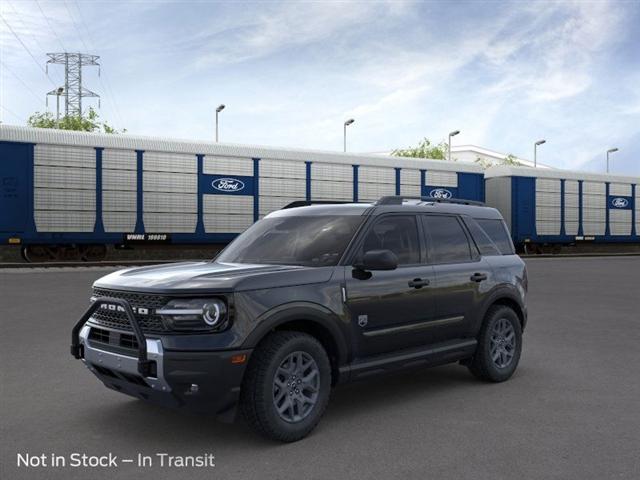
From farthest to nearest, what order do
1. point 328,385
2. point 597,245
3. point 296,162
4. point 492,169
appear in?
1. point 597,245
2. point 492,169
3. point 296,162
4. point 328,385

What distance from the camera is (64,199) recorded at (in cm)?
2234

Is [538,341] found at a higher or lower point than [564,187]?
lower

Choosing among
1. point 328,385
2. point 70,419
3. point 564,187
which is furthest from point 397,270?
point 564,187

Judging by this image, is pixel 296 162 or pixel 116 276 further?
pixel 296 162

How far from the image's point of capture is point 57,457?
425 centimetres

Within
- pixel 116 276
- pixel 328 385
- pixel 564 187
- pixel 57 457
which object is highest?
pixel 564 187

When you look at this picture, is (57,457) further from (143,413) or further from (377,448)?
(377,448)

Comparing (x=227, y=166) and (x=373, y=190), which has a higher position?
(x=227, y=166)

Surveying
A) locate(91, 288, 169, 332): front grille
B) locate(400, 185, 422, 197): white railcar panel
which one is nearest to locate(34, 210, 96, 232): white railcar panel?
locate(400, 185, 422, 197): white railcar panel

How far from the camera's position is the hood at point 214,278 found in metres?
4.29

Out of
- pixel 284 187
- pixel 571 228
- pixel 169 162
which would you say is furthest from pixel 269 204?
pixel 571 228

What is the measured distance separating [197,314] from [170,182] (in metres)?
20.7

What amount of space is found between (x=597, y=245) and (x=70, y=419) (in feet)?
122

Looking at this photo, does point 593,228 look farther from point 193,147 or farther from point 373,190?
point 193,147
